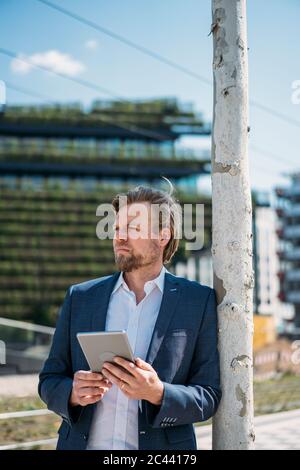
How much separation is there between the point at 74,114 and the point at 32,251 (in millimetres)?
12696

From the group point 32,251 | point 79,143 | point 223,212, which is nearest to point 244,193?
point 223,212

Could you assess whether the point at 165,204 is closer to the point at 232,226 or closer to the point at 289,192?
the point at 232,226

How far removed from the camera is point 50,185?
4931 cm

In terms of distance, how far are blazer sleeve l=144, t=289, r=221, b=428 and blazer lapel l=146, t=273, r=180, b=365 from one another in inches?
4.9

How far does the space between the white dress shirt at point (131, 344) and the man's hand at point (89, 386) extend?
110 mm

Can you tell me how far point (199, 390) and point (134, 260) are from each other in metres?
0.51

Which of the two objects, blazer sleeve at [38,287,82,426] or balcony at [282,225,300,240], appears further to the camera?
balcony at [282,225,300,240]

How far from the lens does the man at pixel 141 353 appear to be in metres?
2.29

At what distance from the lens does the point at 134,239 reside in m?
2.53

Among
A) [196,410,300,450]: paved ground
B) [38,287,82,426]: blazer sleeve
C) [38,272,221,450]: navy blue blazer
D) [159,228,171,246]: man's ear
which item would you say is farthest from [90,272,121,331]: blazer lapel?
[196,410,300,450]: paved ground

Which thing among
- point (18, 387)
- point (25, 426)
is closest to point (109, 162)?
point (18, 387)

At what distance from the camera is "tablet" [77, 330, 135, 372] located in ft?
7.03

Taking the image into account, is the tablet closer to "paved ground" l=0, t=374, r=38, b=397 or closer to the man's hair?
the man's hair

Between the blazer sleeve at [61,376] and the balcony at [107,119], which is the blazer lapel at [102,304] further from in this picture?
the balcony at [107,119]
